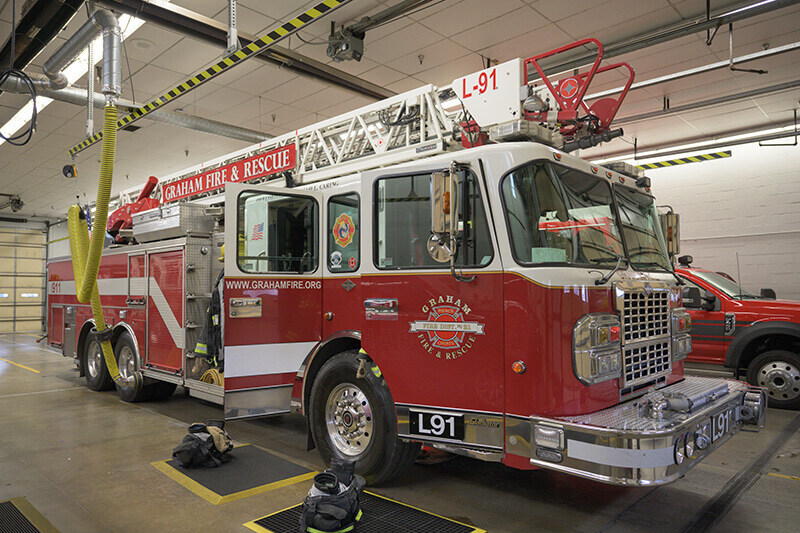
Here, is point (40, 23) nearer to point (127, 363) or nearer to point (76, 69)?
point (76, 69)

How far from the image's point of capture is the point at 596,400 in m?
3.48

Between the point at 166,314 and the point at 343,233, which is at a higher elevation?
the point at 343,233

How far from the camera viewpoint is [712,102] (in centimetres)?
959

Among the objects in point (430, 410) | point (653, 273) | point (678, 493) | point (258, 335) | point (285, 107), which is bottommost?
point (678, 493)

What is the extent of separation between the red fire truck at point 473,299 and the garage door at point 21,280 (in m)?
22.9

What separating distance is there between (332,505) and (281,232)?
8.59 ft

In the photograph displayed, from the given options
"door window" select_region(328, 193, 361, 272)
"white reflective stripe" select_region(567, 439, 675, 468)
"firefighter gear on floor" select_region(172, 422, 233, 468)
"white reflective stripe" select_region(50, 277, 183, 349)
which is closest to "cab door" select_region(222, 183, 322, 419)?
"door window" select_region(328, 193, 361, 272)

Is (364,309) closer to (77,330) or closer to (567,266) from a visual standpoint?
(567,266)

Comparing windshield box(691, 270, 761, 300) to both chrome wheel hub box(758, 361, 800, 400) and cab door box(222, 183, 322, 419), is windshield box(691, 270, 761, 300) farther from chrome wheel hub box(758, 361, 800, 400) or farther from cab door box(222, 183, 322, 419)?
cab door box(222, 183, 322, 419)

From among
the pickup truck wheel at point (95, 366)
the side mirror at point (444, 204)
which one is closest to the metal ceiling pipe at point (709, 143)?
the side mirror at point (444, 204)

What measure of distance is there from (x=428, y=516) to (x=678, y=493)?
2.04 m

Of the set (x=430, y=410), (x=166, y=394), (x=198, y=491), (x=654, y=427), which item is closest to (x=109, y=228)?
(x=166, y=394)

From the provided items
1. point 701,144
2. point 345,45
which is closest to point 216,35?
point 345,45

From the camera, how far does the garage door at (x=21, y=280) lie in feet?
75.3
